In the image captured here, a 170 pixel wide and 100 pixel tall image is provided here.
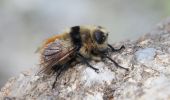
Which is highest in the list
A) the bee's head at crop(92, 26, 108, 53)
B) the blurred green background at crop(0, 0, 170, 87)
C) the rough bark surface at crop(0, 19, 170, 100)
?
the blurred green background at crop(0, 0, 170, 87)

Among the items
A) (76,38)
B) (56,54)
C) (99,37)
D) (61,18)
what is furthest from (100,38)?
(61,18)

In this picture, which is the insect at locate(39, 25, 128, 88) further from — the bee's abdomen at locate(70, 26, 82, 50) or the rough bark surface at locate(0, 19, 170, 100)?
the rough bark surface at locate(0, 19, 170, 100)

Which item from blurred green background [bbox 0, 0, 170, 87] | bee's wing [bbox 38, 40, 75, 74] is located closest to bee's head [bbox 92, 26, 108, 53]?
bee's wing [bbox 38, 40, 75, 74]

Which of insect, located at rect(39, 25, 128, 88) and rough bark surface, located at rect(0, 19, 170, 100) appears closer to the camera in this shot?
rough bark surface, located at rect(0, 19, 170, 100)

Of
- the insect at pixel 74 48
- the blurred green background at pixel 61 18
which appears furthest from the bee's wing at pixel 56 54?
the blurred green background at pixel 61 18

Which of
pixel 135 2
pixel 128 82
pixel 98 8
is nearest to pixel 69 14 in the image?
pixel 98 8

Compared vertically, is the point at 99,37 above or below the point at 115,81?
above

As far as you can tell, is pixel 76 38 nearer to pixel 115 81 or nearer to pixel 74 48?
pixel 74 48
